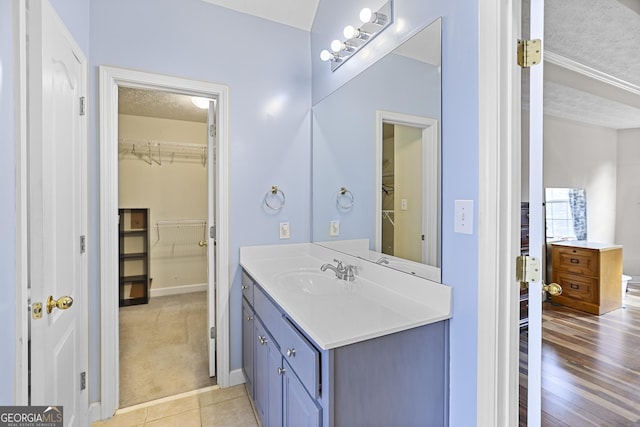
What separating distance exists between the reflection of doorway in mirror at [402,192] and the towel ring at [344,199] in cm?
33

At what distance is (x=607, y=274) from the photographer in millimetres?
2500

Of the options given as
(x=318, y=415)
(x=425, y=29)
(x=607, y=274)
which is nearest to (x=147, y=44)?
(x=425, y=29)

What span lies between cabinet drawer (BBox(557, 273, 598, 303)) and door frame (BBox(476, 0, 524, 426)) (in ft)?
7.70

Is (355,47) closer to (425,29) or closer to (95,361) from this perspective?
(425,29)

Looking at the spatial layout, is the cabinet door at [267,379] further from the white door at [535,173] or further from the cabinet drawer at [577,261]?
the cabinet drawer at [577,261]

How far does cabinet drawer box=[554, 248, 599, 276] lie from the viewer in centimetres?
256

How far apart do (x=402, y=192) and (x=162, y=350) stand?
254cm

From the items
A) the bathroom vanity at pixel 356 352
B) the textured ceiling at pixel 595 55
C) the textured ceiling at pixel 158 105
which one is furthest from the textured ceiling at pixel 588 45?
the textured ceiling at pixel 158 105

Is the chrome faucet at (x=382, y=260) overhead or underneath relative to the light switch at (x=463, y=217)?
underneath

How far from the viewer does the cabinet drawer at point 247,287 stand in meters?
1.86

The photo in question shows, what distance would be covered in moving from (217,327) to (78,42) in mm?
1904

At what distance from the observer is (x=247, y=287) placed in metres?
1.97

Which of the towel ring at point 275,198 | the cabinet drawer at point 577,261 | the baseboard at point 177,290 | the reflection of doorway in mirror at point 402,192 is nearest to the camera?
the reflection of doorway in mirror at point 402,192

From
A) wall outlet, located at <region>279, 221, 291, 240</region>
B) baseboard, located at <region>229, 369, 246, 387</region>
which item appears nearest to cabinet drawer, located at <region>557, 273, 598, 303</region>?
wall outlet, located at <region>279, 221, 291, 240</region>
